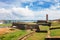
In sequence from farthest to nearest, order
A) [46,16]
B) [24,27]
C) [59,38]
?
[46,16] < [24,27] < [59,38]

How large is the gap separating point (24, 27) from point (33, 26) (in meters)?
2.03

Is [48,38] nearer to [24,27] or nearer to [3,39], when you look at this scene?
[3,39]

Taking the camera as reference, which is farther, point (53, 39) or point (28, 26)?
point (28, 26)

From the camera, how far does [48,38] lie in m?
11.8

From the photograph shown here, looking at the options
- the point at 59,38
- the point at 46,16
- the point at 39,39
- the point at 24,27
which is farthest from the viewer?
the point at 46,16

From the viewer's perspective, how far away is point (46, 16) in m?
42.5

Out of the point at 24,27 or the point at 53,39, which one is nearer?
the point at 53,39

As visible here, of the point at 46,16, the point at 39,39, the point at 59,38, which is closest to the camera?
the point at 59,38

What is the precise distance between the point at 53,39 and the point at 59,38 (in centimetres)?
Result: 49

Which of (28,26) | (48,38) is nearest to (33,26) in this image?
(28,26)

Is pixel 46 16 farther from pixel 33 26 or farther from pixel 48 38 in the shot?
pixel 48 38

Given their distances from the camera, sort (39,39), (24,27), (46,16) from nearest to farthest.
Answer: (39,39)
(24,27)
(46,16)

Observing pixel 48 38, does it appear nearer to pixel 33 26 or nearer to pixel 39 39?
pixel 39 39

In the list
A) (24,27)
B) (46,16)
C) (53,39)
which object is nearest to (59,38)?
(53,39)
